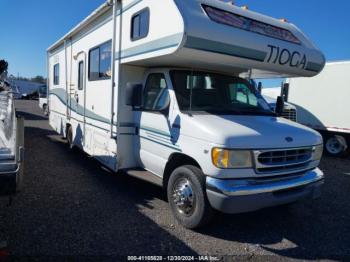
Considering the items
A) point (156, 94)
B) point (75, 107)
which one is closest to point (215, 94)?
point (156, 94)

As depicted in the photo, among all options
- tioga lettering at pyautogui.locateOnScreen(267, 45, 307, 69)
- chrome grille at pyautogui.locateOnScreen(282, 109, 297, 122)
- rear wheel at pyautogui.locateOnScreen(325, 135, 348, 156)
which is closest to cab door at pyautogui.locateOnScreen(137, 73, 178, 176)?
tioga lettering at pyautogui.locateOnScreen(267, 45, 307, 69)

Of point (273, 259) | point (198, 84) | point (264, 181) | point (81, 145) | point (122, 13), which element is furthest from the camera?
point (81, 145)

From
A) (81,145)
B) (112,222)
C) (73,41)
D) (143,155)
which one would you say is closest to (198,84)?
(143,155)

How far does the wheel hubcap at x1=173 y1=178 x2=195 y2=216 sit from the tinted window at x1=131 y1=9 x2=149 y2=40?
2.20m

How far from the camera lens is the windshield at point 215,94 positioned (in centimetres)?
437

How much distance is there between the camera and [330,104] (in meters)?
9.95

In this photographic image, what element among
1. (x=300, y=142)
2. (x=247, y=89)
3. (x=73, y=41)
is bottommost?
(x=300, y=142)

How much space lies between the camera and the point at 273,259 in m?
3.51

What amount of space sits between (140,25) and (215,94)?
1.56 meters

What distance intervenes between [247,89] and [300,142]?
4.87 ft

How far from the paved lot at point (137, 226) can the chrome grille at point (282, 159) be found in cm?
96

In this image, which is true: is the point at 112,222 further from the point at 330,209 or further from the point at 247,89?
the point at 330,209

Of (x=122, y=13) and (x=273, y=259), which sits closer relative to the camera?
(x=273, y=259)

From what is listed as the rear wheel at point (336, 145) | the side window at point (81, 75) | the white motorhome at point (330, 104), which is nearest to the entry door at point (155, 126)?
the side window at point (81, 75)
